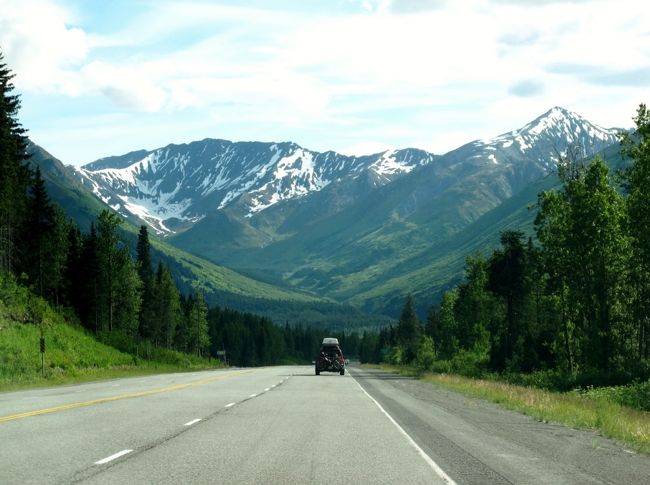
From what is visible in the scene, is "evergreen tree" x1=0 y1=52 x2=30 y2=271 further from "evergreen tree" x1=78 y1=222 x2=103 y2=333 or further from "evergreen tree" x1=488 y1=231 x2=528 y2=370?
"evergreen tree" x1=488 y1=231 x2=528 y2=370

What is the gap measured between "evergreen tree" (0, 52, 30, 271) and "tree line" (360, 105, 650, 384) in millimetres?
41590

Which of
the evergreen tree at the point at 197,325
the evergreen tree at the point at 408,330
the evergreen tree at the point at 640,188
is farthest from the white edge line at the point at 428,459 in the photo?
the evergreen tree at the point at 408,330

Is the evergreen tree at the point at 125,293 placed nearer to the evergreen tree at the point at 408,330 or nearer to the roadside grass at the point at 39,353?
the roadside grass at the point at 39,353

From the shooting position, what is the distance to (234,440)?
15.9 metres

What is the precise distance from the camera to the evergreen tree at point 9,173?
67.0m

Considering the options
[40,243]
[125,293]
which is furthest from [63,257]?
[125,293]

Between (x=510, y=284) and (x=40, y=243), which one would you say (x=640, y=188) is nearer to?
(x=510, y=284)

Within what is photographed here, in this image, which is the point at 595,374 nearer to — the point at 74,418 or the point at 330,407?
the point at 330,407

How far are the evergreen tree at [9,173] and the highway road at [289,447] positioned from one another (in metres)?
46.2

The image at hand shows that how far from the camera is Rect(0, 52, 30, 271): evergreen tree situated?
6700 cm

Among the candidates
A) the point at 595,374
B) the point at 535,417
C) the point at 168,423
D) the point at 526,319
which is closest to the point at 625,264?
the point at 595,374

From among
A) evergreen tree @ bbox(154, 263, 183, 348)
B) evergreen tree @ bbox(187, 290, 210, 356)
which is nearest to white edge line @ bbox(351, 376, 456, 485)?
evergreen tree @ bbox(154, 263, 183, 348)

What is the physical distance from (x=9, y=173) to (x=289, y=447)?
58.7 metres

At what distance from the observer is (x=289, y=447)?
15.1 metres
